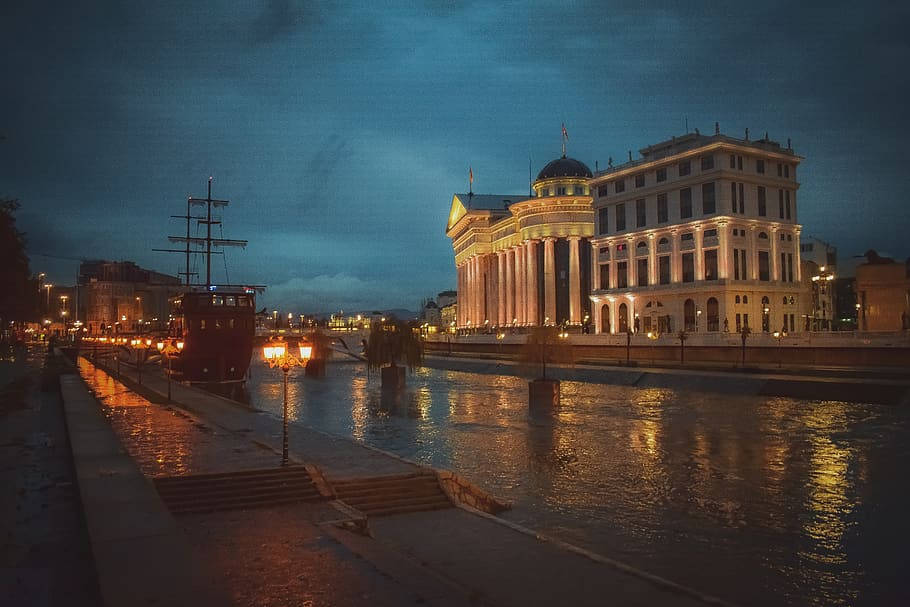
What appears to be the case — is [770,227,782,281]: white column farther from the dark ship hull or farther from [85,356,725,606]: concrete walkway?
[85,356,725,606]: concrete walkway

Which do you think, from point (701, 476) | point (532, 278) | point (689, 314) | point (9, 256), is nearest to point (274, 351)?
point (701, 476)

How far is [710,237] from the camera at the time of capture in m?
73.8

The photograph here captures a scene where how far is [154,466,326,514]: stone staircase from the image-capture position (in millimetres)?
15188

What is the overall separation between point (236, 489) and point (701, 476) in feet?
46.1

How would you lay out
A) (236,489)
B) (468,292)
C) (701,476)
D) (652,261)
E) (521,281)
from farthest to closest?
(468,292)
(521,281)
(652,261)
(701,476)
(236,489)

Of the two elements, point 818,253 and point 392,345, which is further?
point 818,253

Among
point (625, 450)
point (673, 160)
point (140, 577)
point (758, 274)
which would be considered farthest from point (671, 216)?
point (140, 577)

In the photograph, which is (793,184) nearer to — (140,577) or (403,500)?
(403,500)

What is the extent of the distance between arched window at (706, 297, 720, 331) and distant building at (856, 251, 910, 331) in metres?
13.0

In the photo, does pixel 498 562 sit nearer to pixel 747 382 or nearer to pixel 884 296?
pixel 747 382

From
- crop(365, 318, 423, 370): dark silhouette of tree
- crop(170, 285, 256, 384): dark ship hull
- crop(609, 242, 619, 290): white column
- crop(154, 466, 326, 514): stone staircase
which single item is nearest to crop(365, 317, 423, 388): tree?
crop(365, 318, 423, 370): dark silhouette of tree

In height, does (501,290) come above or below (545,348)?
above

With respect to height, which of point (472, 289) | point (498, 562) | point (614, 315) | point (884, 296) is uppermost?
point (472, 289)

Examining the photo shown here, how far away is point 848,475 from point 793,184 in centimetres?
6335
